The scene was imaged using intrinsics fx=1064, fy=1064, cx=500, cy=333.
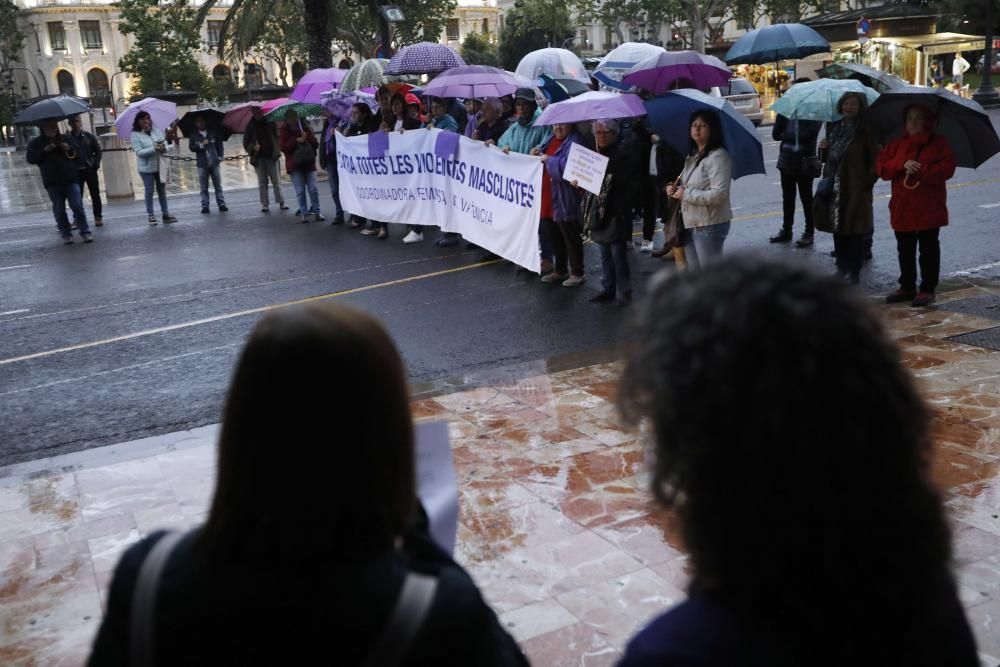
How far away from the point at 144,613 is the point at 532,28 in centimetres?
8187

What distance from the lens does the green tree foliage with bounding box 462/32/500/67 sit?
8287 centimetres

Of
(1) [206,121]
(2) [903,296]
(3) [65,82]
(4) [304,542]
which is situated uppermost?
(3) [65,82]

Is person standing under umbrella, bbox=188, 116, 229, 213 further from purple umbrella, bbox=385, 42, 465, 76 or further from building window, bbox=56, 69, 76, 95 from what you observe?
building window, bbox=56, 69, 76, 95

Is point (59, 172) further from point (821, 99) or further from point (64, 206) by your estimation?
point (821, 99)

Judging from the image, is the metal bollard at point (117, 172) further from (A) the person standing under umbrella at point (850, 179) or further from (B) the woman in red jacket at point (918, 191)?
(B) the woman in red jacket at point (918, 191)

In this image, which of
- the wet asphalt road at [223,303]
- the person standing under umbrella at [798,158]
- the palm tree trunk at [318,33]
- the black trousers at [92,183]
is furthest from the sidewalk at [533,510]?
the palm tree trunk at [318,33]

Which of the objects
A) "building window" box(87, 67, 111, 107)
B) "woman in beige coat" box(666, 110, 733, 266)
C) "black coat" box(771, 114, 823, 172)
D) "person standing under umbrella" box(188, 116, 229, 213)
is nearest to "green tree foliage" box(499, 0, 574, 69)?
"building window" box(87, 67, 111, 107)

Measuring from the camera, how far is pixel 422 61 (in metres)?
16.6

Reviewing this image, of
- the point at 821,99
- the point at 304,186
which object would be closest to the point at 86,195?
the point at 304,186

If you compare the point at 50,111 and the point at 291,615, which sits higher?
the point at 50,111

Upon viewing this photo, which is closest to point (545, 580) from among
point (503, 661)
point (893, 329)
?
point (503, 661)

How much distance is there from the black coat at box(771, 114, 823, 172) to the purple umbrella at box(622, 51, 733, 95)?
4.33 ft

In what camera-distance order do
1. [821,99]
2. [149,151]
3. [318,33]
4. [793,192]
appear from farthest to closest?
[318,33]
[149,151]
[793,192]
[821,99]

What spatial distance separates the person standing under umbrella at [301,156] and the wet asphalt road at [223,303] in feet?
1.38
